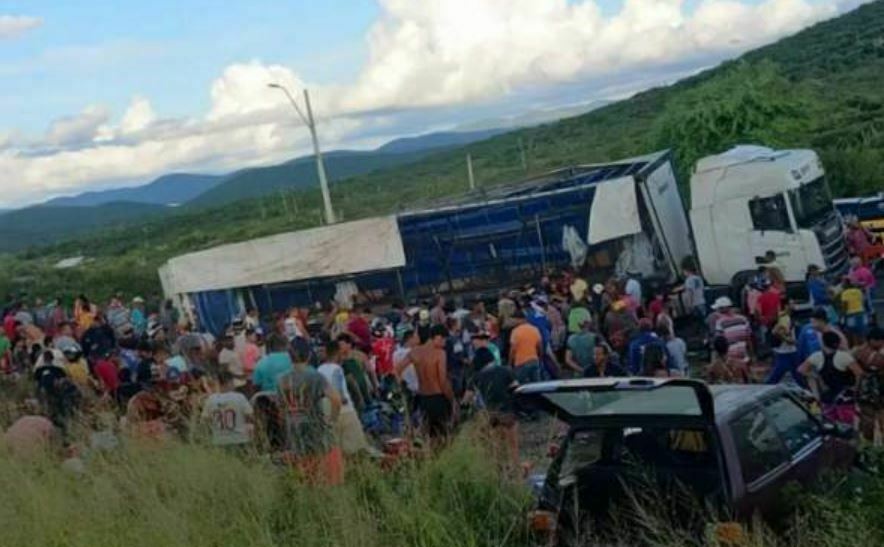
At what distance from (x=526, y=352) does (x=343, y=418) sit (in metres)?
4.72

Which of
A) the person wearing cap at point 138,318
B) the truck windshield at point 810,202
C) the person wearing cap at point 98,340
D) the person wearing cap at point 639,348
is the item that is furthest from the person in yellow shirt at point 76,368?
the truck windshield at point 810,202

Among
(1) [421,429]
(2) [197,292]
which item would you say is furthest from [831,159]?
(1) [421,429]

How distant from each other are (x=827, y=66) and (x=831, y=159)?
41.0m

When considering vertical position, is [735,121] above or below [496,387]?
above

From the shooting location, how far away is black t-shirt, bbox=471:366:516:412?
35.3 feet

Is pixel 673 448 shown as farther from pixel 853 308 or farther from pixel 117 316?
pixel 117 316

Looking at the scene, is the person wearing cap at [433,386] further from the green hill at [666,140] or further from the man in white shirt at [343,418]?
the green hill at [666,140]

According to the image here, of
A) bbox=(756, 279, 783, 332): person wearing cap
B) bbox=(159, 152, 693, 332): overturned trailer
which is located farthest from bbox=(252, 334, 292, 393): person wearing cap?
bbox=(159, 152, 693, 332): overturned trailer

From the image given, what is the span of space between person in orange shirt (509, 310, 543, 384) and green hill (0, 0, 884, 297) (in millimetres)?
17971

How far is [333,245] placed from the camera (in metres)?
23.2

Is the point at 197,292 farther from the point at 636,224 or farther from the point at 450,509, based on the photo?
the point at 450,509

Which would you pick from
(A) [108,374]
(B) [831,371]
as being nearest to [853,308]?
(B) [831,371]

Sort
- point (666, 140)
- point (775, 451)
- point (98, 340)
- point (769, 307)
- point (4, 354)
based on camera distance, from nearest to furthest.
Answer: point (775, 451), point (769, 307), point (98, 340), point (4, 354), point (666, 140)

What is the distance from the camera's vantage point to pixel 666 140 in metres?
33.1
